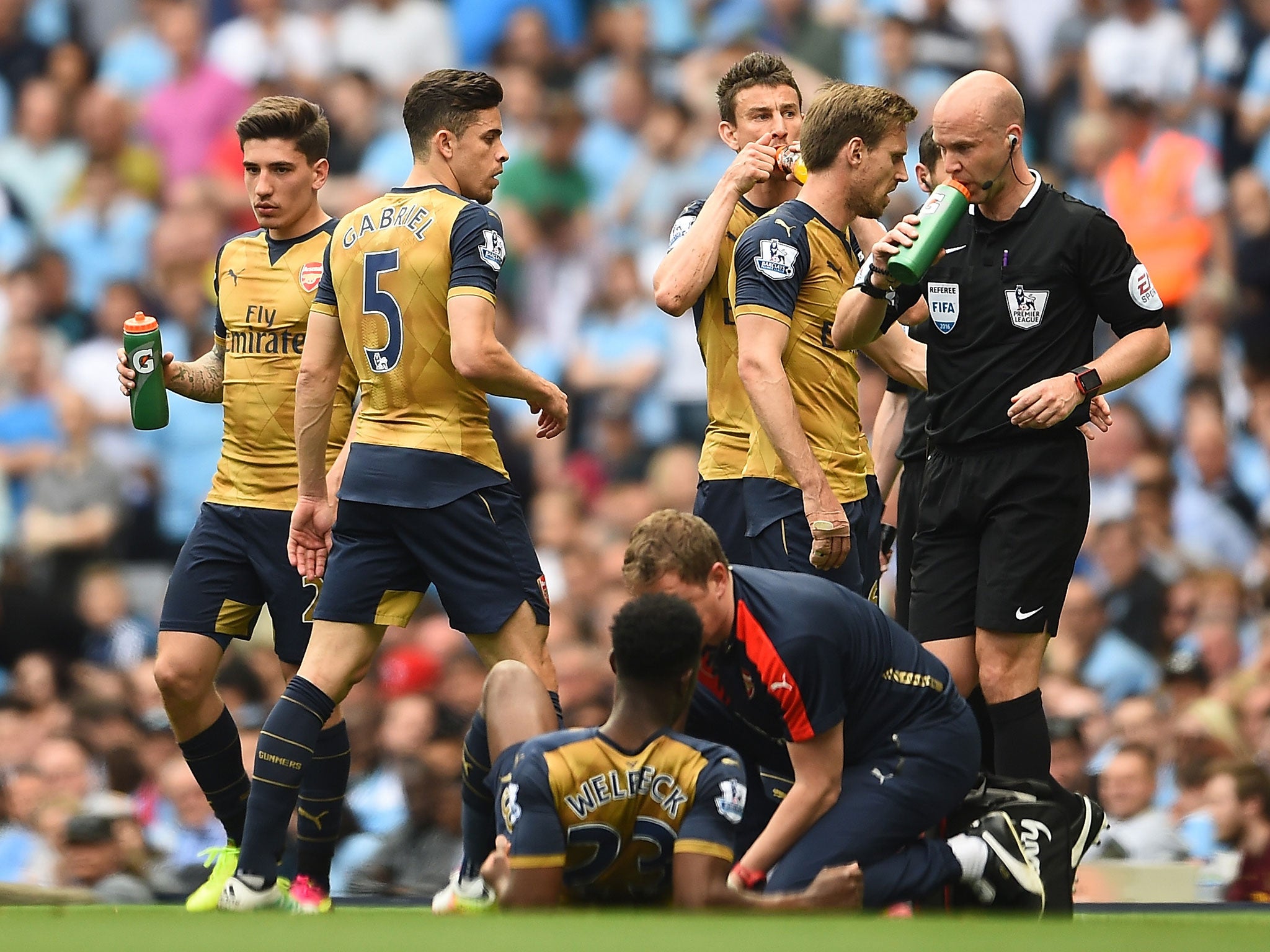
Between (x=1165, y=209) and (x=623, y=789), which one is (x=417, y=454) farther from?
(x=1165, y=209)

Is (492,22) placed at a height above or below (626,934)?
above

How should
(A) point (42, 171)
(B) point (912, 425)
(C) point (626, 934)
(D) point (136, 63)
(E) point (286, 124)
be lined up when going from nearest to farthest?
(C) point (626, 934) < (E) point (286, 124) < (B) point (912, 425) < (A) point (42, 171) < (D) point (136, 63)

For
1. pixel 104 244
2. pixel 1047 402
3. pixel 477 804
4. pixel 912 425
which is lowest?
pixel 477 804

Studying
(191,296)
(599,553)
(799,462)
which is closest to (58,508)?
(191,296)

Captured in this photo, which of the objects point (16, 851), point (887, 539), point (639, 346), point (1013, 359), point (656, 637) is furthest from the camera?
point (639, 346)

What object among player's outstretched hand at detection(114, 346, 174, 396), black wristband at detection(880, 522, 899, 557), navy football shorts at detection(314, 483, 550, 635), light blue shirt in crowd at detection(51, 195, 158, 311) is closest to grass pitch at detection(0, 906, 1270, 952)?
navy football shorts at detection(314, 483, 550, 635)

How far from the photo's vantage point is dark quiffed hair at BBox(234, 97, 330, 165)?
6.55m

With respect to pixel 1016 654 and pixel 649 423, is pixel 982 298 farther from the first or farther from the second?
pixel 649 423

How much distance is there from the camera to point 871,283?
596 cm

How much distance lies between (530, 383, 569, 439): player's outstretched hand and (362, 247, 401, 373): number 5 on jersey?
464 millimetres

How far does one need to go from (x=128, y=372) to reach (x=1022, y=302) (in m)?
3.06

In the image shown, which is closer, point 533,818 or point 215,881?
point 533,818

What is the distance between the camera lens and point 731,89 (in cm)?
695

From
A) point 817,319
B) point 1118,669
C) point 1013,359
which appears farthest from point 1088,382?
point 1118,669
